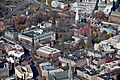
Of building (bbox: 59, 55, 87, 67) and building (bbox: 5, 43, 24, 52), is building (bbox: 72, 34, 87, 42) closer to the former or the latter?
building (bbox: 59, 55, 87, 67)

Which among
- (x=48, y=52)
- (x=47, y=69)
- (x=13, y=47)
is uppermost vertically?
(x=13, y=47)

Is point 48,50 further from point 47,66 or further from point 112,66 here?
point 112,66

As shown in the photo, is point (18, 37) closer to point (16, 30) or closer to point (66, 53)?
point (16, 30)

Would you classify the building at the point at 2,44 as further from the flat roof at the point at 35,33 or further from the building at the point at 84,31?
the building at the point at 84,31

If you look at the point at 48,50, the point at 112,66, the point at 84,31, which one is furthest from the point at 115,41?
the point at 48,50

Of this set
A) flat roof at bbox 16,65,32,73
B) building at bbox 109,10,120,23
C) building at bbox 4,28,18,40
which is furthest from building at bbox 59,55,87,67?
Answer: building at bbox 109,10,120,23

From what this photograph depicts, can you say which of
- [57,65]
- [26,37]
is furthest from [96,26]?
[57,65]
